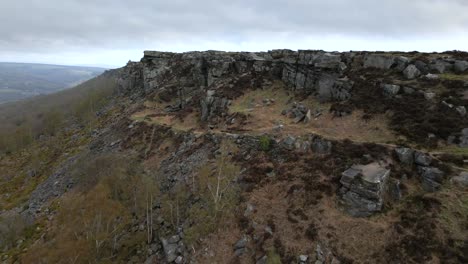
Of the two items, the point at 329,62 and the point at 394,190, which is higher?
the point at 329,62

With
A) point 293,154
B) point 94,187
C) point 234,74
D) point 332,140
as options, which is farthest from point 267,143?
point 234,74

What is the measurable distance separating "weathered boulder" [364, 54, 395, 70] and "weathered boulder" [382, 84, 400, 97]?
6.17 metres

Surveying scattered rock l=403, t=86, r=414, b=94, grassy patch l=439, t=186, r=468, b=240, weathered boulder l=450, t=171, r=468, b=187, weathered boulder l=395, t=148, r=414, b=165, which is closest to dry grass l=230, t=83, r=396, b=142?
weathered boulder l=395, t=148, r=414, b=165

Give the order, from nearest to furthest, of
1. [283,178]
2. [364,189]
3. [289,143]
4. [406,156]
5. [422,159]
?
[364,189] → [422,159] → [406,156] → [283,178] → [289,143]

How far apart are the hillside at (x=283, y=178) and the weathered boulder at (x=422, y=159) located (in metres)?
0.09

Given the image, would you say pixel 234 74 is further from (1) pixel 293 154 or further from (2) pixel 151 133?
(1) pixel 293 154

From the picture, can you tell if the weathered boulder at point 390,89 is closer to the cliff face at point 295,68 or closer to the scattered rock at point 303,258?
the cliff face at point 295,68

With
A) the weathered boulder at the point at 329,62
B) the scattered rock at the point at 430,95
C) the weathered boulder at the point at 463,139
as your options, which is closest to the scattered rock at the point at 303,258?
the weathered boulder at the point at 463,139

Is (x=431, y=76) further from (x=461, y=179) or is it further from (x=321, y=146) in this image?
(x=461, y=179)

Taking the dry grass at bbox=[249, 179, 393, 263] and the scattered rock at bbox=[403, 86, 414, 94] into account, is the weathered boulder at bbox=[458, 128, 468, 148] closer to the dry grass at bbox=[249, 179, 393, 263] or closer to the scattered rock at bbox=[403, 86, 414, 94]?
the scattered rock at bbox=[403, 86, 414, 94]

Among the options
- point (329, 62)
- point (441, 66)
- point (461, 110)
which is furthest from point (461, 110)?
point (329, 62)

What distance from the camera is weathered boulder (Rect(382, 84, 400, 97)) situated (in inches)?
1435

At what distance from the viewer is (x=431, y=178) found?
25.0 m

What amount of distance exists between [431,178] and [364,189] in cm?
547
